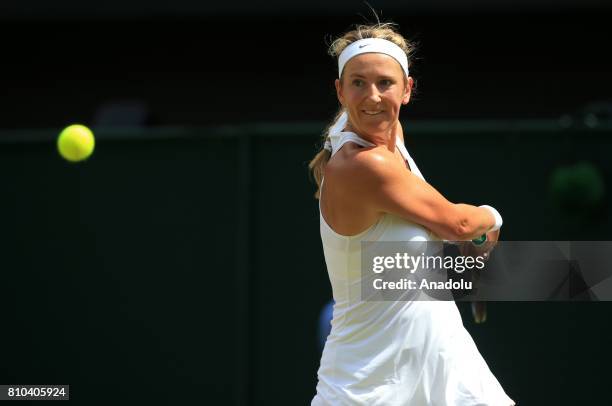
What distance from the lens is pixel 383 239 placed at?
2871 mm

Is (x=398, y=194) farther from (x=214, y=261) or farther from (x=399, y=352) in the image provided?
(x=214, y=261)

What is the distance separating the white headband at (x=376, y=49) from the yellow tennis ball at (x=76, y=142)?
2385 millimetres

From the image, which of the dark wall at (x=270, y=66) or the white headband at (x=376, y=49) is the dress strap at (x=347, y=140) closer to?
the white headband at (x=376, y=49)

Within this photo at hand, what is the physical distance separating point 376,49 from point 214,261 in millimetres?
2360

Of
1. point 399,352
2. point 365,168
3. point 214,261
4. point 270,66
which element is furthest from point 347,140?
point 270,66

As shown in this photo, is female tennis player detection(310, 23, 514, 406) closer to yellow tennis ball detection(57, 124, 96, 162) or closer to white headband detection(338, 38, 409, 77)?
white headband detection(338, 38, 409, 77)

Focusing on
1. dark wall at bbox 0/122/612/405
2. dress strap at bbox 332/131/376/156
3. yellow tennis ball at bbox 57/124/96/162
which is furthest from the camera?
yellow tennis ball at bbox 57/124/96/162

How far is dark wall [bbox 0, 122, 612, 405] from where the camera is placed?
4867mm

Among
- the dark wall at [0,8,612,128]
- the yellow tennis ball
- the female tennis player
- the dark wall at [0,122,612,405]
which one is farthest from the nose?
the dark wall at [0,8,612,128]

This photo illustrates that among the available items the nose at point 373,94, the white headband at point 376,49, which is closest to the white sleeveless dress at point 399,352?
the nose at point 373,94

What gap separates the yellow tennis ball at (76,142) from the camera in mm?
5090

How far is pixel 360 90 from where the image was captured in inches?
115

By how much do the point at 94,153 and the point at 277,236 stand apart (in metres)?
1.04

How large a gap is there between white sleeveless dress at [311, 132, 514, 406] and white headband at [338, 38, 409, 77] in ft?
0.83
